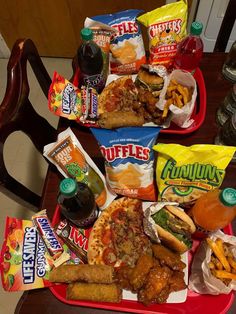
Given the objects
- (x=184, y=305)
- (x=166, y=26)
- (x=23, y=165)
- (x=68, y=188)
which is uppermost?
(x=166, y=26)

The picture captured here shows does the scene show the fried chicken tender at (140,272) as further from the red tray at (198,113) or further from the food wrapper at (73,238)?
the red tray at (198,113)

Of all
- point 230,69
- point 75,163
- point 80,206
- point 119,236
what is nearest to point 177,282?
point 119,236

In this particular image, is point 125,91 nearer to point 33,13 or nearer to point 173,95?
point 173,95

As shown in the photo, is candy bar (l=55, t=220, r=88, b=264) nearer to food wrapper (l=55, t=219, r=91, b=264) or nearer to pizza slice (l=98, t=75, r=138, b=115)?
food wrapper (l=55, t=219, r=91, b=264)

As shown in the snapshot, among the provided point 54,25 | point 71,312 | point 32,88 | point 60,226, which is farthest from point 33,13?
point 71,312

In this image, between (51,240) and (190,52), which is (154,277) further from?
(190,52)

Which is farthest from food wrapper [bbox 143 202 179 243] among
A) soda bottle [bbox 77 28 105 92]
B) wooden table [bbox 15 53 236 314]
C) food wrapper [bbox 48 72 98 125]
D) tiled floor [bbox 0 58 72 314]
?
tiled floor [bbox 0 58 72 314]

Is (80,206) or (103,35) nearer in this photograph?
(80,206)
